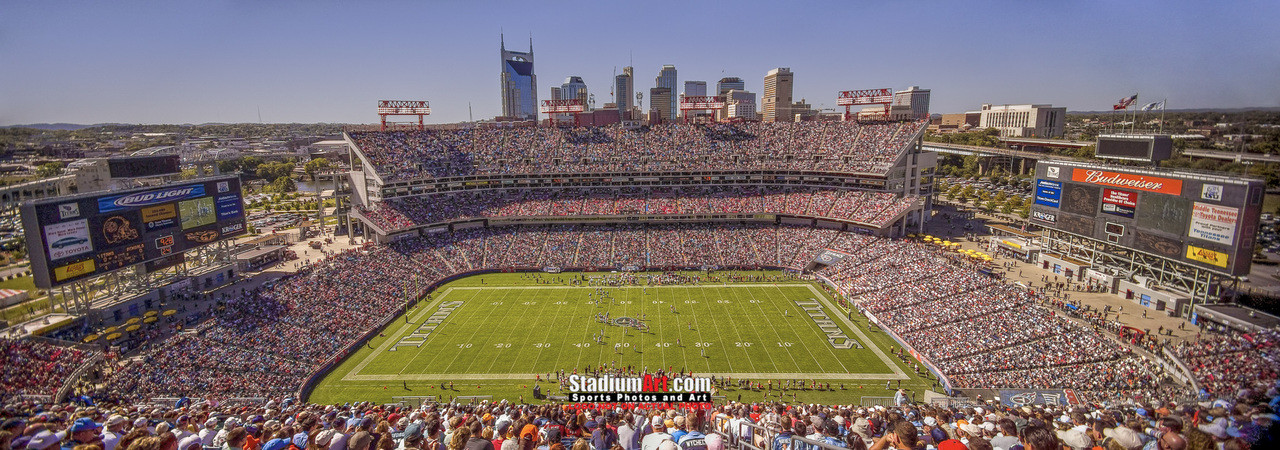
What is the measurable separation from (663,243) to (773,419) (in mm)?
41521

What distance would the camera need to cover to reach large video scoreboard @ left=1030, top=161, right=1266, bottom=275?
28.3 metres

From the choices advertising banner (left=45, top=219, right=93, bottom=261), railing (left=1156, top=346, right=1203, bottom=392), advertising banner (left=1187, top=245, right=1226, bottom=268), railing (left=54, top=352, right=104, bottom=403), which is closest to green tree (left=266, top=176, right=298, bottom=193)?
advertising banner (left=45, top=219, right=93, bottom=261)

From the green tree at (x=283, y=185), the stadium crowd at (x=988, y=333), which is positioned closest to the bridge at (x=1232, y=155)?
the stadium crowd at (x=988, y=333)

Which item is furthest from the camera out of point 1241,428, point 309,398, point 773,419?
point 309,398

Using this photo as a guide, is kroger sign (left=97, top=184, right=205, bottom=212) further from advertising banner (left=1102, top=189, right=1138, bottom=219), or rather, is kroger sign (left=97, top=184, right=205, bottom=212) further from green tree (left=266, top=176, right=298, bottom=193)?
green tree (left=266, top=176, right=298, bottom=193)

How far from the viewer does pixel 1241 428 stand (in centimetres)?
720

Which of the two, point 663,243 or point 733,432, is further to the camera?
point 663,243

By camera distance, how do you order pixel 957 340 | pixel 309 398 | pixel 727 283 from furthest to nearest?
pixel 727 283 < pixel 957 340 < pixel 309 398

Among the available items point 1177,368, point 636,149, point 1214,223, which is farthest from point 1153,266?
point 636,149

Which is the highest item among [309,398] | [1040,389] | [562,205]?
[562,205]

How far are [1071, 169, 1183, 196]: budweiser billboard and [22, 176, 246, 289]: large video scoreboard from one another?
192 feet

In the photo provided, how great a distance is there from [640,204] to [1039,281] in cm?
3547

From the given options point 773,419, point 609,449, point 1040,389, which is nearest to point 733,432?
point 773,419

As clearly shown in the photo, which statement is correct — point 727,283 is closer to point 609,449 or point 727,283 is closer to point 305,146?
point 609,449
